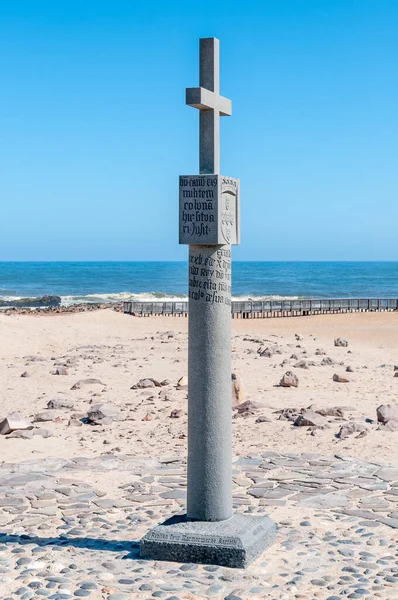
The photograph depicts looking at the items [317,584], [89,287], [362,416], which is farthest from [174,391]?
[89,287]

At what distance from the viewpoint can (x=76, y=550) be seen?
5.95m

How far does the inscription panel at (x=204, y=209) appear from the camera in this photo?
18.9 feet

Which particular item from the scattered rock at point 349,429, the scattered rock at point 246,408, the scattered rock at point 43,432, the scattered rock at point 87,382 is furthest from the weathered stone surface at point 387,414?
the scattered rock at point 87,382

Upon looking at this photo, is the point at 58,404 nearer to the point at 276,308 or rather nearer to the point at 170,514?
the point at 170,514

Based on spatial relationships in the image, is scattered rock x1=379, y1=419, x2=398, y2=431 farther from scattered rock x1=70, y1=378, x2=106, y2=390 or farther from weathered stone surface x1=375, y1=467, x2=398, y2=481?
scattered rock x1=70, y1=378, x2=106, y2=390

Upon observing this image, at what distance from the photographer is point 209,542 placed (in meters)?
5.69

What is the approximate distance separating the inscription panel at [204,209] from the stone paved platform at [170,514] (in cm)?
234

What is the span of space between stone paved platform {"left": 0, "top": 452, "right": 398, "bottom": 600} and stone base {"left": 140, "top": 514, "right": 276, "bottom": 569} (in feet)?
0.27

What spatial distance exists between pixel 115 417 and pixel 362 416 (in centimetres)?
345

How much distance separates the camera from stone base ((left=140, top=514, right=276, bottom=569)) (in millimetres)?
5598

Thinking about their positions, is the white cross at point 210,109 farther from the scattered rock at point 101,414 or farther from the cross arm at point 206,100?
the scattered rock at point 101,414

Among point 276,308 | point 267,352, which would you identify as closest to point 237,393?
point 267,352

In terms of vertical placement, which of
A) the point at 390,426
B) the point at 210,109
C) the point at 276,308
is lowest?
the point at 390,426

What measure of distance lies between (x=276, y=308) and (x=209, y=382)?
1443 inches
